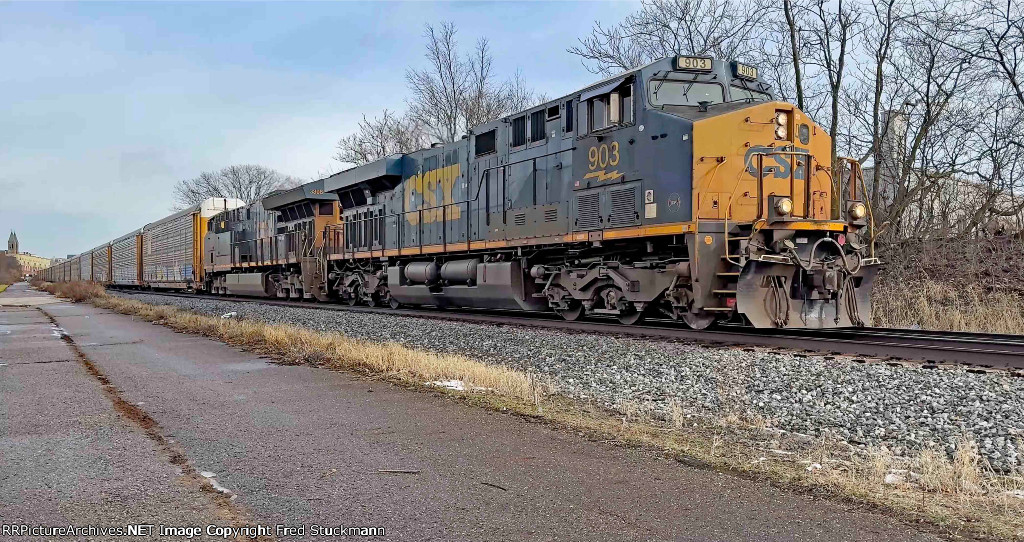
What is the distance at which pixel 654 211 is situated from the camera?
35.0 ft

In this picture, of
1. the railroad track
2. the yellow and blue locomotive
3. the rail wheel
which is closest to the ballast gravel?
the railroad track

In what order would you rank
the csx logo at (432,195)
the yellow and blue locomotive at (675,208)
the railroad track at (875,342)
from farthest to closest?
the csx logo at (432,195), the yellow and blue locomotive at (675,208), the railroad track at (875,342)

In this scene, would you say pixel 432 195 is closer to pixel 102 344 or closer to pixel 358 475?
pixel 102 344

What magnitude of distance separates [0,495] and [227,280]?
1054 inches

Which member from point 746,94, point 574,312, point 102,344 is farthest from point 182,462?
point 746,94

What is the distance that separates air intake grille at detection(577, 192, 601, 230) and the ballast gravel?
7.12 ft

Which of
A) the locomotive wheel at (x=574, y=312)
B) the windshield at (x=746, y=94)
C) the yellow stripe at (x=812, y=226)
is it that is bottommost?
the locomotive wheel at (x=574, y=312)

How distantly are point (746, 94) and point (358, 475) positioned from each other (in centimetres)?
952

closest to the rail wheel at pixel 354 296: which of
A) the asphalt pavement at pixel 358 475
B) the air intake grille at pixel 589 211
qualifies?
the air intake grille at pixel 589 211

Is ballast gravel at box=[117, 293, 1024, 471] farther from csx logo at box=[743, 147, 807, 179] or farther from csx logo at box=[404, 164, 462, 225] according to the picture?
csx logo at box=[404, 164, 462, 225]

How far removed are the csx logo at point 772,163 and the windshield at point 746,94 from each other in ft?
4.22

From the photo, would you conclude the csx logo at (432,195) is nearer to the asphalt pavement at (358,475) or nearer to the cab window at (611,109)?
the cab window at (611,109)

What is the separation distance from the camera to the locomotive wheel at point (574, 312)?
12.8 meters

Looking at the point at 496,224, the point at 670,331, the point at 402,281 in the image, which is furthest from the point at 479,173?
the point at 670,331
